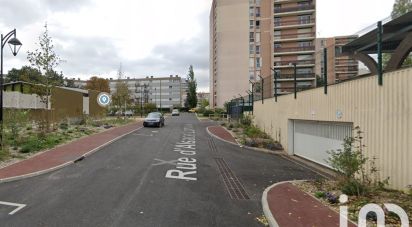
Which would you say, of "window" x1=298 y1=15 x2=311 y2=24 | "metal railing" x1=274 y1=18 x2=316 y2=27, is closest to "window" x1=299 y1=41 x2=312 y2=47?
"metal railing" x1=274 y1=18 x2=316 y2=27

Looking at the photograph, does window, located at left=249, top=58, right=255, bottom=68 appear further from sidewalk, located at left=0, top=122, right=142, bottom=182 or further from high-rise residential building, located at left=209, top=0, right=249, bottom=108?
sidewalk, located at left=0, top=122, right=142, bottom=182

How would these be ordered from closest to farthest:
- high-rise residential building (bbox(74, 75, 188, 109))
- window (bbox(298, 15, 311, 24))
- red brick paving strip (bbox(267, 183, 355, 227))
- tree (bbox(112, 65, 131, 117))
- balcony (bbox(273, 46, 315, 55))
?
1. red brick paving strip (bbox(267, 183, 355, 227))
2. tree (bbox(112, 65, 131, 117))
3. balcony (bbox(273, 46, 315, 55))
4. window (bbox(298, 15, 311, 24))
5. high-rise residential building (bbox(74, 75, 188, 109))

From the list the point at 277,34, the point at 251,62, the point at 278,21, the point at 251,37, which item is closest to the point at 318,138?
the point at 277,34

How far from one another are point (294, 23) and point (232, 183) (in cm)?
5309

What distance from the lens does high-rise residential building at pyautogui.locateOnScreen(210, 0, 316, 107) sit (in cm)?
5391

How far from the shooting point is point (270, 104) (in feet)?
57.6

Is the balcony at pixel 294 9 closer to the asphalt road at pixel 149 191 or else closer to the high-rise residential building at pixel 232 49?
the high-rise residential building at pixel 232 49

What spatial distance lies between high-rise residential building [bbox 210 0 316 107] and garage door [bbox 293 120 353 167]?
35.8 meters

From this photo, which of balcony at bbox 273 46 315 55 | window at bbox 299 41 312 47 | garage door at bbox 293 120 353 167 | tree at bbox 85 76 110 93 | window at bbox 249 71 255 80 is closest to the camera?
garage door at bbox 293 120 353 167

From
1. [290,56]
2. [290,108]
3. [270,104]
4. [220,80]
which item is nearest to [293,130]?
[290,108]

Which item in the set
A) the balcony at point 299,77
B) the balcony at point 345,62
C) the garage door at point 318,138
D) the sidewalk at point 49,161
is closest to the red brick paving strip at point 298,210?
the garage door at point 318,138

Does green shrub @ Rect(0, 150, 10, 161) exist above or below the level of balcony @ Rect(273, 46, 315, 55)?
below

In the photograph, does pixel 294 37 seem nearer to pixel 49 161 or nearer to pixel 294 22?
pixel 294 22

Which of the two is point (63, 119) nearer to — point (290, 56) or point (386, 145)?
point (386, 145)
